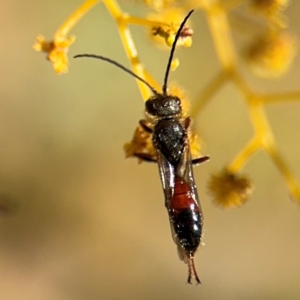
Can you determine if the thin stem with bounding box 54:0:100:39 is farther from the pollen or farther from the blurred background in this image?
the blurred background

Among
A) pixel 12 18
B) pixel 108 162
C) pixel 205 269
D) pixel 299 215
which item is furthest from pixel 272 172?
pixel 12 18


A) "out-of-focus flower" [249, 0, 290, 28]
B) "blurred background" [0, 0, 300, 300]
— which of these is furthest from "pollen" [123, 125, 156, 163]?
"blurred background" [0, 0, 300, 300]

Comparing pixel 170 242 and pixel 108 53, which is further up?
pixel 108 53

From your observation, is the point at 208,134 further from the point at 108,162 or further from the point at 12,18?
the point at 12,18

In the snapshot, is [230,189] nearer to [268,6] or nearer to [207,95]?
[207,95]

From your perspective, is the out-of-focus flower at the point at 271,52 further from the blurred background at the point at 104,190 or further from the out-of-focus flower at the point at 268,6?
the blurred background at the point at 104,190

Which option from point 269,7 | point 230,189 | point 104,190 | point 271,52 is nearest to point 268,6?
point 269,7
